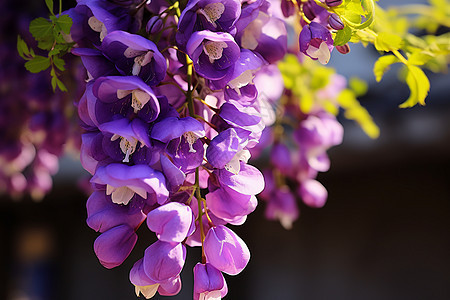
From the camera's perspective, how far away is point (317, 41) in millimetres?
441

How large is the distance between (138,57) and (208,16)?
7 centimetres

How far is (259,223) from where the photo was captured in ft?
11.5

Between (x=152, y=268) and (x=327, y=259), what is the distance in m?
3.02

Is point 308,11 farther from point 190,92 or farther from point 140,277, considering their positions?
point 140,277

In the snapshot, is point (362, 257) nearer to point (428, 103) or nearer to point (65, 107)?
point (428, 103)

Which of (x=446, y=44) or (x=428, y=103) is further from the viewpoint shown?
(x=428, y=103)

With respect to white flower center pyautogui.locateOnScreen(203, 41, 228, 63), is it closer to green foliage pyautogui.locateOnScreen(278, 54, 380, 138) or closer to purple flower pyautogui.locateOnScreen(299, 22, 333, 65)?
purple flower pyautogui.locateOnScreen(299, 22, 333, 65)

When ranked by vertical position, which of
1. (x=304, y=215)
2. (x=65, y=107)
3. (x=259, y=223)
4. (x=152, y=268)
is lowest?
(x=259, y=223)

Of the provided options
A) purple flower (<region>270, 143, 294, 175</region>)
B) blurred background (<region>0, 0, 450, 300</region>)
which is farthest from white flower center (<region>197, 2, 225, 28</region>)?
blurred background (<region>0, 0, 450, 300</region>)

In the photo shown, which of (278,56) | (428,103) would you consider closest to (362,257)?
(428,103)

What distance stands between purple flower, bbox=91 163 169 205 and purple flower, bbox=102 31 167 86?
0.26 feet

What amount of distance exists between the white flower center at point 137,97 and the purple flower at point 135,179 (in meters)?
0.05

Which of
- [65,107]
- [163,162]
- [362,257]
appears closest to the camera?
[163,162]

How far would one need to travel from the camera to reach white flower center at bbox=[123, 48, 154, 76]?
39 cm
